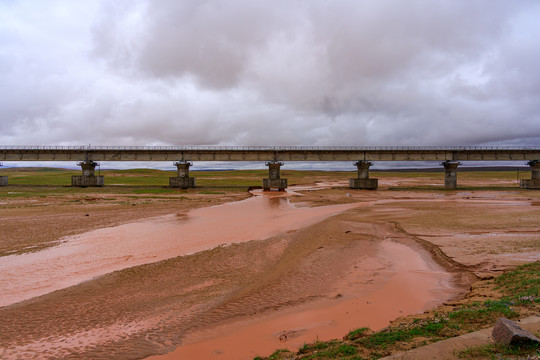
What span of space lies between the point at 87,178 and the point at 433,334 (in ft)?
230

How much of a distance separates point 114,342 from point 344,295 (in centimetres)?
593

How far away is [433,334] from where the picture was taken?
5.05 m

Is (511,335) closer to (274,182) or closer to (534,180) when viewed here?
(274,182)

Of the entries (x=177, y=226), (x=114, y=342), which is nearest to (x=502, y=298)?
(x=114, y=342)

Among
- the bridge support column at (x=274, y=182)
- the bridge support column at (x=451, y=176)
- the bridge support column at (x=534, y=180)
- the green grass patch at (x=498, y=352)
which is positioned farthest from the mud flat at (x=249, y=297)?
the bridge support column at (x=534, y=180)

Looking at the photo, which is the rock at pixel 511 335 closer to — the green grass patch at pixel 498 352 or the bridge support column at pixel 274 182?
the green grass patch at pixel 498 352

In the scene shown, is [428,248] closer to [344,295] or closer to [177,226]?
[344,295]

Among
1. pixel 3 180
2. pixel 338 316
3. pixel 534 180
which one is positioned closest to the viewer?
pixel 338 316

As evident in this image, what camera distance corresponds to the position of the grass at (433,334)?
165 inches

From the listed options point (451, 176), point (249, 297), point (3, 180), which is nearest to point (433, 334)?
point (249, 297)

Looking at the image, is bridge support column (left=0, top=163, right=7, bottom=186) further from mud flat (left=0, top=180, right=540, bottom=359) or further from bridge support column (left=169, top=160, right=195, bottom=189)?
mud flat (left=0, top=180, right=540, bottom=359)

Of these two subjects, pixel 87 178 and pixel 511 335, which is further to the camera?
pixel 87 178

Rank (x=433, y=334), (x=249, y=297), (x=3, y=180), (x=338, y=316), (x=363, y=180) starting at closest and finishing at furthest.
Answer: (x=433, y=334) < (x=338, y=316) < (x=249, y=297) < (x=3, y=180) < (x=363, y=180)

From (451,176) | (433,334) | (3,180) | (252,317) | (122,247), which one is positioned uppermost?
(451,176)
